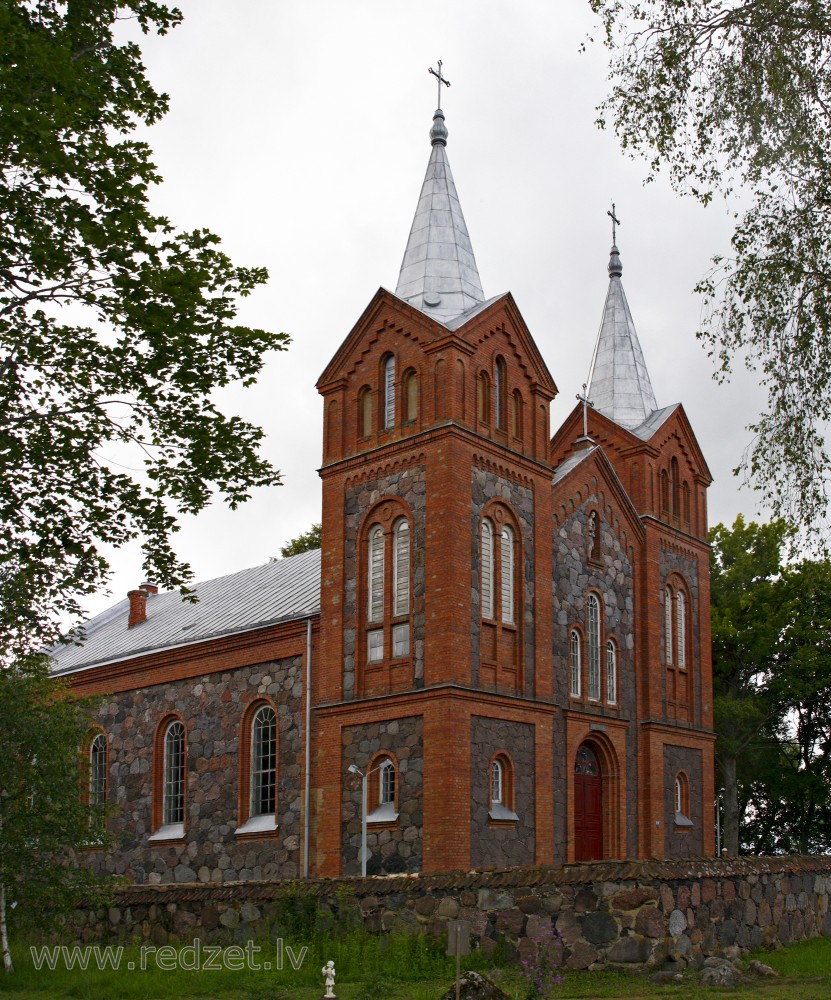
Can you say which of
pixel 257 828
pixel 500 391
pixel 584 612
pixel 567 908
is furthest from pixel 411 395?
pixel 567 908

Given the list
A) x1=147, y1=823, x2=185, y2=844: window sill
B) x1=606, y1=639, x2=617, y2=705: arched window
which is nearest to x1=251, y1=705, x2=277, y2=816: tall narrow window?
x1=147, y1=823, x2=185, y2=844: window sill

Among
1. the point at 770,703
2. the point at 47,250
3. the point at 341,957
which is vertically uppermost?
the point at 47,250

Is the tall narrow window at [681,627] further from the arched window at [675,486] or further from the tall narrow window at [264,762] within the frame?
the tall narrow window at [264,762]

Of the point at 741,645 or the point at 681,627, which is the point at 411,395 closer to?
the point at 681,627

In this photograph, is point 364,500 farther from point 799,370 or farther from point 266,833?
point 799,370

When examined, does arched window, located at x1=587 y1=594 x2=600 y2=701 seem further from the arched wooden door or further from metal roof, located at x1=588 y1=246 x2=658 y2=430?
metal roof, located at x1=588 y1=246 x2=658 y2=430

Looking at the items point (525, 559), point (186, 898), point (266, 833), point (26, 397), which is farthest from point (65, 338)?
point (266, 833)

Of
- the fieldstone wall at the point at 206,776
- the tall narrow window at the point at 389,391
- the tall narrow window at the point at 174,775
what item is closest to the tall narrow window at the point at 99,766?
the fieldstone wall at the point at 206,776

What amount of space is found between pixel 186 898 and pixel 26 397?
25.3 ft

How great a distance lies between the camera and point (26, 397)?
49.8 ft

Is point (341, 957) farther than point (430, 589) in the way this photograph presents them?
No

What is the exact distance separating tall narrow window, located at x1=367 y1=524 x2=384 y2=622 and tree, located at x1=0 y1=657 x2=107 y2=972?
26.9 feet

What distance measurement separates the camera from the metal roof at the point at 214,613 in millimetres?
29516

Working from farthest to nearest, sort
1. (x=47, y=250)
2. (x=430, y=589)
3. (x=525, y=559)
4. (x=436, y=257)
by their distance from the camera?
1. (x=436, y=257)
2. (x=525, y=559)
3. (x=430, y=589)
4. (x=47, y=250)
